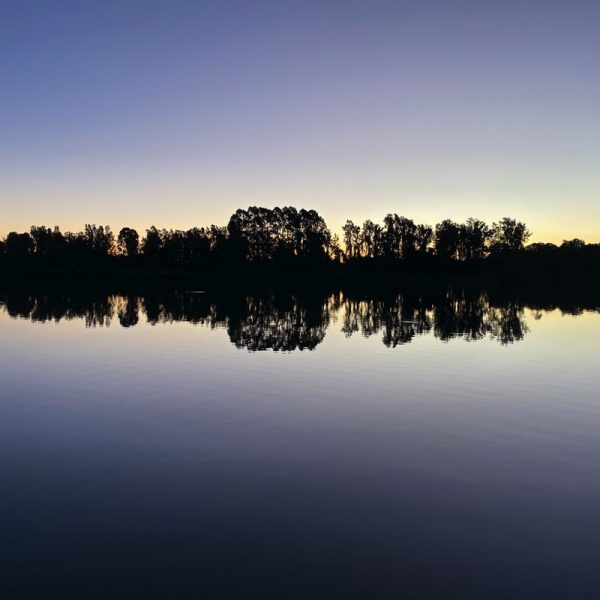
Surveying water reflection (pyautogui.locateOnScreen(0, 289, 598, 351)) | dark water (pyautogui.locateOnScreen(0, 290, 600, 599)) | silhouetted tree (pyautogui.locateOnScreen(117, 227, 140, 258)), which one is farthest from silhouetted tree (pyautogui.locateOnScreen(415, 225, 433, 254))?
dark water (pyautogui.locateOnScreen(0, 290, 600, 599))

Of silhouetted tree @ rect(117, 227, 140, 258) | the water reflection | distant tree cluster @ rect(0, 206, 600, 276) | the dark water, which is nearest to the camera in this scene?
the dark water

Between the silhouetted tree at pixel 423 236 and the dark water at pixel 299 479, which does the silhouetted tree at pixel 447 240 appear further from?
the dark water at pixel 299 479

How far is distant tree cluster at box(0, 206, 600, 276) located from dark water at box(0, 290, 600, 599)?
454 ft

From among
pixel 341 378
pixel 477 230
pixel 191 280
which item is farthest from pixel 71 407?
pixel 477 230

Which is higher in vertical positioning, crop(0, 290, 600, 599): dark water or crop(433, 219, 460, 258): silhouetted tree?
crop(433, 219, 460, 258): silhouetted tree

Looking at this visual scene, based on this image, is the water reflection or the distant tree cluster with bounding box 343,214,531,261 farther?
the distant tree cluster with bounding box 343,214,531,261

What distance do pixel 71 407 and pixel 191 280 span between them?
132 m

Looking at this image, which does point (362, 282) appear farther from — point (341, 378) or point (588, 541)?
point (588, 541)

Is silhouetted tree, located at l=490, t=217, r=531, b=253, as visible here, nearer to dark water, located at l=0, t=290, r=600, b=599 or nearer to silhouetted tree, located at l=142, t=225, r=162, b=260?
silhouetted tree, located at l=142, t=225, r=162, b=260

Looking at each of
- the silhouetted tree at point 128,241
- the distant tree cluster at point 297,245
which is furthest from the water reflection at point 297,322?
the silhouetted tree at point 128,241

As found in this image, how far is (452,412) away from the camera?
16.8 meters

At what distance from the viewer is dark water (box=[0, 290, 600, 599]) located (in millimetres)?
7719

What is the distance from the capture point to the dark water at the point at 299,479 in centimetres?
772

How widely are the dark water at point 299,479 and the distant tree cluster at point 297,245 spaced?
138m
